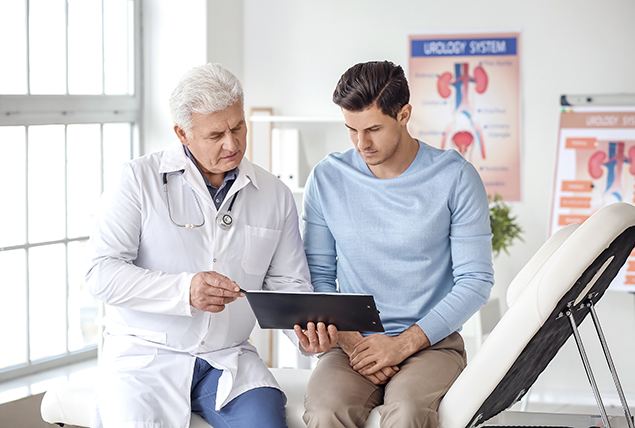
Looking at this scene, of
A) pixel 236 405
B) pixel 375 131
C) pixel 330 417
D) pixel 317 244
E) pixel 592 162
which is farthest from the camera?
pixel 592 162

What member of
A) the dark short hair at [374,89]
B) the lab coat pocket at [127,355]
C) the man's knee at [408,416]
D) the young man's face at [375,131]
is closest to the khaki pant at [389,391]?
→ the man's knee at [408,416]

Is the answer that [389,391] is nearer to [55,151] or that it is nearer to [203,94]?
[203,94]

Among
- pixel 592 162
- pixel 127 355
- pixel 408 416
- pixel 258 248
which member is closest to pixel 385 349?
pixel 408 416

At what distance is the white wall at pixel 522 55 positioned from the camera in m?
3.52

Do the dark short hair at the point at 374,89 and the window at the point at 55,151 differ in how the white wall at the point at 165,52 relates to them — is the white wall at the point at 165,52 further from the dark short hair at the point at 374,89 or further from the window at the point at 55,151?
the dark short hair at the point at 374,89

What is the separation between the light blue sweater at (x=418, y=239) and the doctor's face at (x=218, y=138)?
1.07 ft

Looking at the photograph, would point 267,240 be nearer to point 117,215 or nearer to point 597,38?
point 117,215

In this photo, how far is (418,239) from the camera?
6.27 ft

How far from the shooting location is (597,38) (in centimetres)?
351

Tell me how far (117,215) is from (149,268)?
0.56 ft

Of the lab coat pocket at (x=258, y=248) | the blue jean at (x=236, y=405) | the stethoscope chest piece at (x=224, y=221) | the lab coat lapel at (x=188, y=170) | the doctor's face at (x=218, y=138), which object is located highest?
the doctor's face at (x=218, y=138)

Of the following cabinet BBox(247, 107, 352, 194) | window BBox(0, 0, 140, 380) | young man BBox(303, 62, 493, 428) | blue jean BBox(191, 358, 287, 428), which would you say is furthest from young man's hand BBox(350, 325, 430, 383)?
cabinet BBox(247, 107, 352, 194)

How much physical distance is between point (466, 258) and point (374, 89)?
1.76ft

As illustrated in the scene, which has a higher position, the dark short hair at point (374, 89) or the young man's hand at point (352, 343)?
the dark short hair at point (374, 89)
